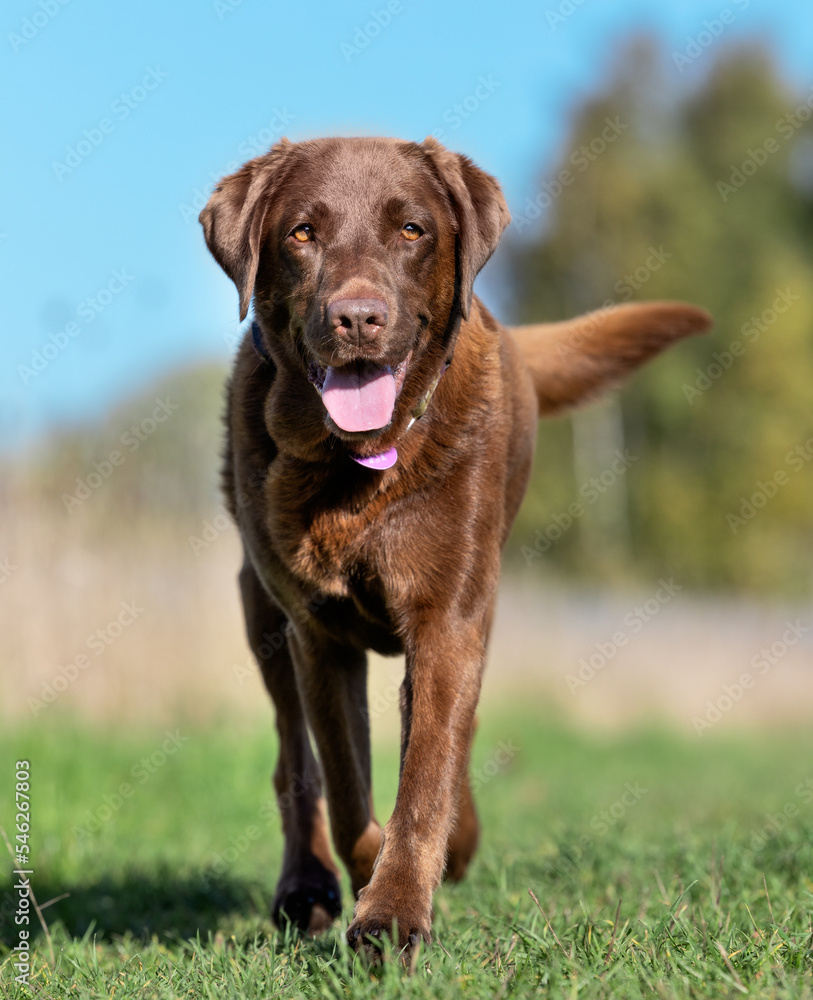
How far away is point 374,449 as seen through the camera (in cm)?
300

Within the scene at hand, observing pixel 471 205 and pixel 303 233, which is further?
pixel 471 205

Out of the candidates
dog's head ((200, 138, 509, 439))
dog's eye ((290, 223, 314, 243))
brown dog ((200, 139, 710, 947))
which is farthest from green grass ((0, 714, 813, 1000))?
dog's eye ((290, 223, 314, 243))

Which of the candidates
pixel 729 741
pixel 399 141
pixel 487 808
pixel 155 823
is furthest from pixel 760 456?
pixel 399 141

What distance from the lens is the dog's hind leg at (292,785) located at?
3.62m

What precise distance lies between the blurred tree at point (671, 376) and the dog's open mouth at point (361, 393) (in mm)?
21464

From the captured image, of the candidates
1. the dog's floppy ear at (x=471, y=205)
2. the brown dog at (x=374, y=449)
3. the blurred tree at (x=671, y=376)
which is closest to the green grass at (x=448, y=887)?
the brown dog at (x=374, y=449)

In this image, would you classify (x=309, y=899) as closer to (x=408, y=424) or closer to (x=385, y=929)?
(x=385, y=929)

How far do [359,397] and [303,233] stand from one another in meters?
0.54

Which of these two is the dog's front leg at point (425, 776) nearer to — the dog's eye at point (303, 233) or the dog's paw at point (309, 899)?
the dog's paw at point (309, 899)

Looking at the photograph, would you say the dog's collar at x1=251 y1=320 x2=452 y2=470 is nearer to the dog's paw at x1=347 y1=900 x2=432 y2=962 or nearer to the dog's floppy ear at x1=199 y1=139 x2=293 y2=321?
the dog's floppy ear at x1=199 y1=139 x2=293 y2=321

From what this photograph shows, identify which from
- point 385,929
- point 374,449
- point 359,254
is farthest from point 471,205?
point 385,929

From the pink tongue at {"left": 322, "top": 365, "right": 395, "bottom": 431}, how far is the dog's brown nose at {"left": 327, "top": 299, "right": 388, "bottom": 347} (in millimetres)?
151

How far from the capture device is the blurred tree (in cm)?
2491

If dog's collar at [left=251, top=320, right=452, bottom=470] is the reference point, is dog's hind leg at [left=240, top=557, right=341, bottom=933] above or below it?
below
